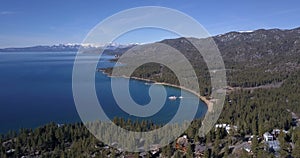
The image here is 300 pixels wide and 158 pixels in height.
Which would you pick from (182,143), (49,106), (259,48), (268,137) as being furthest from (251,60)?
(182,143)

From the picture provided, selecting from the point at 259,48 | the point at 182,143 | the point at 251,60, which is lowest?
the point at 182,143

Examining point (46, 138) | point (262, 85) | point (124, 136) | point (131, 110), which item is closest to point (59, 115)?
point (131, 110)

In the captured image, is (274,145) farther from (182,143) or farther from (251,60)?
(251,60)

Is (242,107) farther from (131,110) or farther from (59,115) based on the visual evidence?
(59,115)

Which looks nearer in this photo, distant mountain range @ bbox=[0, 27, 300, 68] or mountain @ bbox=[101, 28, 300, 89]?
mountain @ bbox=[101, 28, 300, 89]

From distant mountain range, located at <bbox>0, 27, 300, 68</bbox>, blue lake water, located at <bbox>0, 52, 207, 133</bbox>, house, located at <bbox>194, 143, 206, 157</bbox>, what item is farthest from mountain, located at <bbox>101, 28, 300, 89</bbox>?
house, located at <bbox>194, 143, 206, 157</bbox>

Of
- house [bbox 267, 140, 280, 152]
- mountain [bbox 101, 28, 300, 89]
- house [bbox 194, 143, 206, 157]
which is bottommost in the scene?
house [bbox 194, 143, 206, 157]

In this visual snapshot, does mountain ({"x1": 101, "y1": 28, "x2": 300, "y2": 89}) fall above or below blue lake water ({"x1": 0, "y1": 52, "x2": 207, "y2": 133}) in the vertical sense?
above

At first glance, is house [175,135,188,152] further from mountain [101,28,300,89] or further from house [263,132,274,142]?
mountain [101,28,300,89]

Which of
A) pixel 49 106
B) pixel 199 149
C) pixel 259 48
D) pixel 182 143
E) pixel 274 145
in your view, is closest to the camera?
pixel 274 145

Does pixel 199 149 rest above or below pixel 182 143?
below

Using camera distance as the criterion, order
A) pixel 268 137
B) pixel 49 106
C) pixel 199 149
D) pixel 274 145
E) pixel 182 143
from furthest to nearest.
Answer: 1. pixel 49 106
2. pixel 268 137
3. pixel 182 143
4. pixel 199 149
5. pixel 274 145
